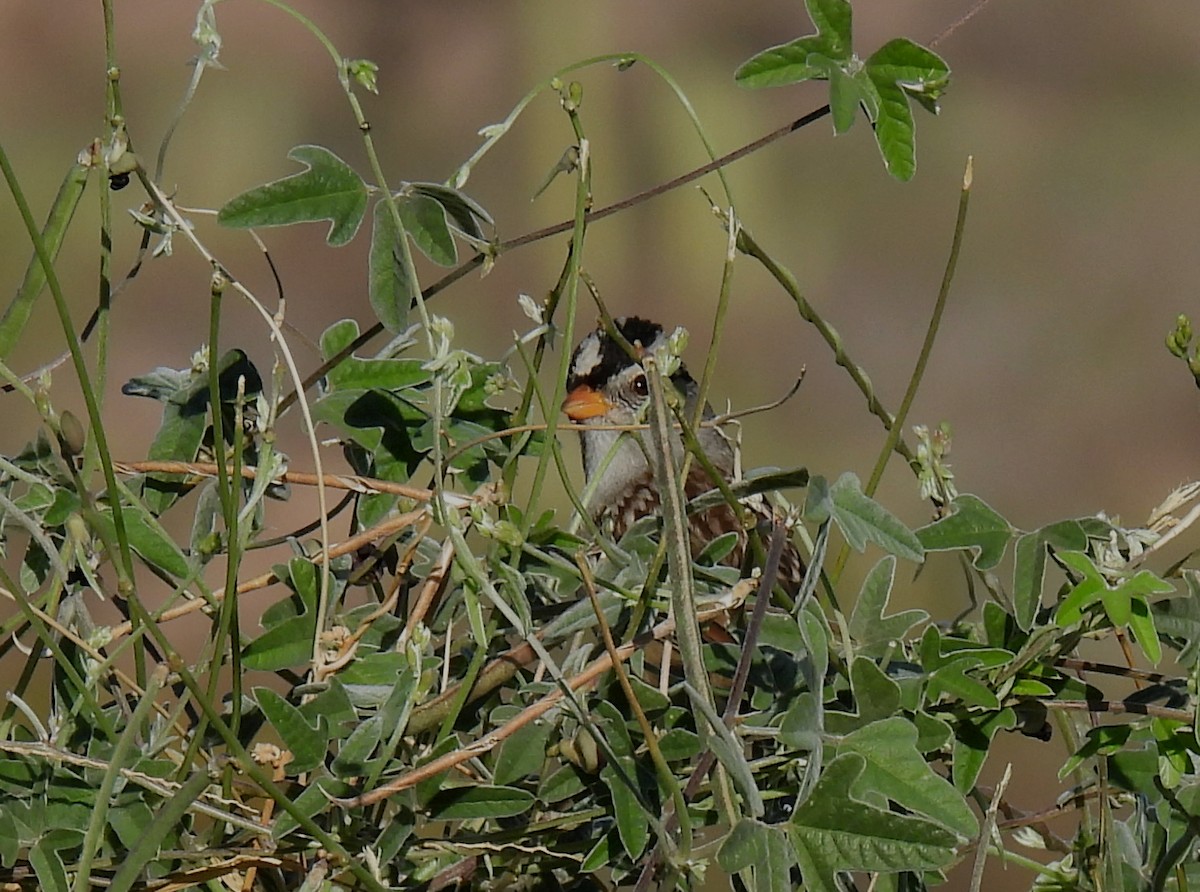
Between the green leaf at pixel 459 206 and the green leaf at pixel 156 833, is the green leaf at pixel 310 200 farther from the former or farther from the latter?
the green leaf at pixel 156 833

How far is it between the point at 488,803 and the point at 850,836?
0.19 metres

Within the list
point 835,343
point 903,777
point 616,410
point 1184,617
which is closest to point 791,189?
point 616,410

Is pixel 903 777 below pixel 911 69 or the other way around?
below

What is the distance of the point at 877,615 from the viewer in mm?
735

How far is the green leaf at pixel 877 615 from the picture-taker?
73cm

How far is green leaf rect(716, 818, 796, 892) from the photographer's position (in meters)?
0.60

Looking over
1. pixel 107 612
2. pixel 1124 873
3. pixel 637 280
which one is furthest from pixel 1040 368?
pixel 1124 873

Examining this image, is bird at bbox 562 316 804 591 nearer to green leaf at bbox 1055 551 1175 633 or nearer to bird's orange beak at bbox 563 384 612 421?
bird's orange beak at bbox 563 384 612 421

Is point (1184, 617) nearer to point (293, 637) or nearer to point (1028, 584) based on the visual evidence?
point (1028, 584)

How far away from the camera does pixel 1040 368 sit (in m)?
2.08

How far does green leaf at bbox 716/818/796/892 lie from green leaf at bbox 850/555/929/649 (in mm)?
151

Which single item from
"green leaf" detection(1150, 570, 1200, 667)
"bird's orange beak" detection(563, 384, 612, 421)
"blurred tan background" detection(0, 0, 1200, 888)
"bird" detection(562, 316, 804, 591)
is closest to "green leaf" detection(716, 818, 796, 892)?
"green leaf" detection(1150, 570, 1200, 667)

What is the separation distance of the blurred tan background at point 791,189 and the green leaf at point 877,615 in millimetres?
1173

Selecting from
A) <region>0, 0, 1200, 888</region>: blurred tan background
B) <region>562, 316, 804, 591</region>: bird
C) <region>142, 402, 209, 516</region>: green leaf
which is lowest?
<region>562, 316, 804, 591</region>: bird
